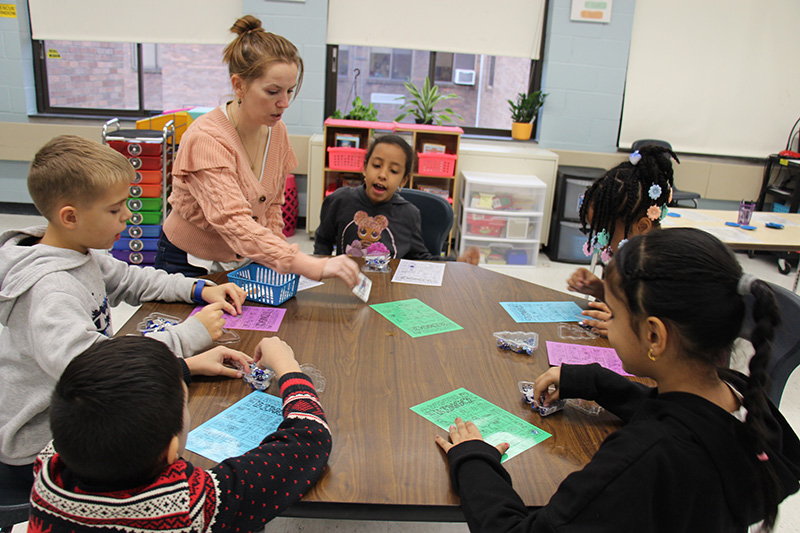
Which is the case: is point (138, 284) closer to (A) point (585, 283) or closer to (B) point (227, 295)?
(B) point (227, 295)

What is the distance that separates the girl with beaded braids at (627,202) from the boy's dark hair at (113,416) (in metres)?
1.33

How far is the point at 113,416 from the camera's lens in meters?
0.77

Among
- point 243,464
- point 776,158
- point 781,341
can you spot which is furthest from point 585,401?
point 776,158

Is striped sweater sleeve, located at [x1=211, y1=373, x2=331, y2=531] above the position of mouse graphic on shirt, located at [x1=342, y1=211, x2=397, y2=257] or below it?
below

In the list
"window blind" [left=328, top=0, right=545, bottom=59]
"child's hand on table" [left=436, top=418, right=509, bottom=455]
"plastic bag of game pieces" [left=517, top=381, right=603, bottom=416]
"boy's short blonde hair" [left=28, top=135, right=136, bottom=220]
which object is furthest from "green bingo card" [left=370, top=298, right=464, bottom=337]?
"window blind" [left=328, top=0, right=545, bottom=59]

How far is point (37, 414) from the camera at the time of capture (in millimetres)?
1207

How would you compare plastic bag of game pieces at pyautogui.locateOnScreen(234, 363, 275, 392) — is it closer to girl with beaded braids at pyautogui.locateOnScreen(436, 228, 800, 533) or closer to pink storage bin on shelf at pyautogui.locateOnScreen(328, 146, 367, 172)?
girl with beaded braids at pyautogui.locateOnScreen(436, 228, 800, 533)

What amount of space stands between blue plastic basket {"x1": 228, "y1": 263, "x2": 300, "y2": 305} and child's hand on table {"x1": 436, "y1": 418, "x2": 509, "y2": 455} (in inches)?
30.3

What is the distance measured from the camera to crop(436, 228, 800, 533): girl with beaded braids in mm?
832

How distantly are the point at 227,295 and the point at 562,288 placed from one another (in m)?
2.94

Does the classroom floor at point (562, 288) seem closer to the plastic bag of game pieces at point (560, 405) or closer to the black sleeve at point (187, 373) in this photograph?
the plastic bag of game pieces at point (560, 405)

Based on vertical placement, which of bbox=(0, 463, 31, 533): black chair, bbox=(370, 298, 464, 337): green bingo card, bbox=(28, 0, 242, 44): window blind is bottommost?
bbox=(0, 463, 31, 533): black chair

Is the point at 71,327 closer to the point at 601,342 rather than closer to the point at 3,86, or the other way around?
the point at 601,342

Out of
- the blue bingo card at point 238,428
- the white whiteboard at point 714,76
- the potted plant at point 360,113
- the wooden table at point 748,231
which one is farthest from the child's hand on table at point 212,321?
the white whiteboard at point 714,76
